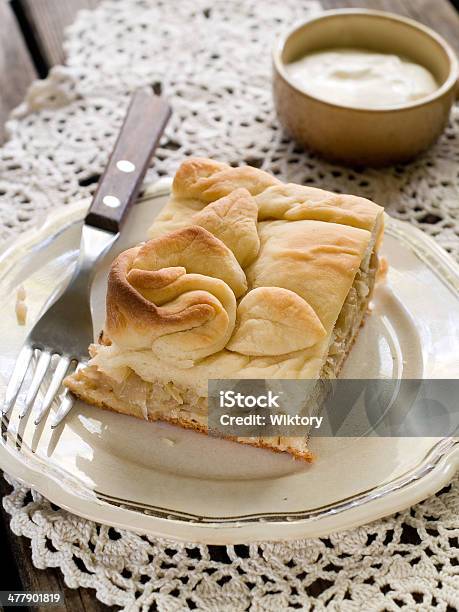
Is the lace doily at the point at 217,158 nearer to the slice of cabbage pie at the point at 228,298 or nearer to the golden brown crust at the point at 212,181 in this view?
the slice of cabbage pie at the point at 228,298

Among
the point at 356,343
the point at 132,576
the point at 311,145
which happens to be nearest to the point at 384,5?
the point at 311,145

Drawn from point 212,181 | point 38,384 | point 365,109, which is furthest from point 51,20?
point 38,384

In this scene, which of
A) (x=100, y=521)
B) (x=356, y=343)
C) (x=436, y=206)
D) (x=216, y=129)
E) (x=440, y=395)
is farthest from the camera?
(x=216, y=129)

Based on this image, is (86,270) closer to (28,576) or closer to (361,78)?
(28,576)

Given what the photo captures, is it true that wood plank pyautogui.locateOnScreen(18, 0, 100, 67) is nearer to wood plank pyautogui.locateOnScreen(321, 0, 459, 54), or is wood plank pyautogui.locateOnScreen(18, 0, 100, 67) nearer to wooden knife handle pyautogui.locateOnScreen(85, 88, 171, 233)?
wooden knife handle pyautogui.locateOnScreen(85, 88, 171, 233)

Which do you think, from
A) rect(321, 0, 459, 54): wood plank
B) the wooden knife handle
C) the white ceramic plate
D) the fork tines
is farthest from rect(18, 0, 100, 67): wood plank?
the fork tines

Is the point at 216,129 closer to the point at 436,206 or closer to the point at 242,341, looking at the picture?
the point at 436,206

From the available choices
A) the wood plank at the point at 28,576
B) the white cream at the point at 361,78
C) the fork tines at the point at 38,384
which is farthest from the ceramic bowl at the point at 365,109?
the wood plank at the point at 28,576

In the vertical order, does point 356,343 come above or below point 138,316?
below
